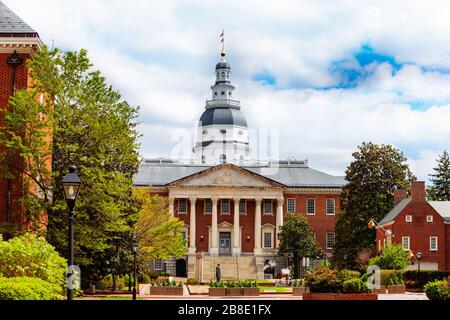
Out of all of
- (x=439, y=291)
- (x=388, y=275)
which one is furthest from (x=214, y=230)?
(x=439, y=291)

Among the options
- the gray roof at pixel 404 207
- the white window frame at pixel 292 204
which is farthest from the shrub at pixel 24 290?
the white window frame at pixel 292 204

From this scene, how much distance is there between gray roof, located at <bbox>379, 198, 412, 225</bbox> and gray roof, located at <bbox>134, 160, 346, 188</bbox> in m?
22.5

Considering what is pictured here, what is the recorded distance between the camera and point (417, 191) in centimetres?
7281

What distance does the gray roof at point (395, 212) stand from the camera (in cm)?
7221

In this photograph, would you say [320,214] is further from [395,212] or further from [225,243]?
[395,212]

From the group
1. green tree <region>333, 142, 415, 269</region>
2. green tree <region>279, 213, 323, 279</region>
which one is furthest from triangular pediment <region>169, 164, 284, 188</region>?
green tree <region>333, 142, 415, 269</region>

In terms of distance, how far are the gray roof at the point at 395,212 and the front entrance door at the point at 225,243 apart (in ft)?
86.1

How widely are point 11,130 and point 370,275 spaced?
24391mm

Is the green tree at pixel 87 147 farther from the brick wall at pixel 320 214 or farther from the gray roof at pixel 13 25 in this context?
the brick wall at pixel 320 214

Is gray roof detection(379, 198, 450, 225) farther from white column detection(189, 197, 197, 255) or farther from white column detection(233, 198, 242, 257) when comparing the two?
white column detection(189, 197, 197, 255)

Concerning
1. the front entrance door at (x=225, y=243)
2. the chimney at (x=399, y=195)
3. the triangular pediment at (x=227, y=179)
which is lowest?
the front entrance door at (x=225, y=243)

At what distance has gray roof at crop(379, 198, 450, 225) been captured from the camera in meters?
72.4

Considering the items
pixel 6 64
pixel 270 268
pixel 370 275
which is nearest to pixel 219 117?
pixel 270 268
